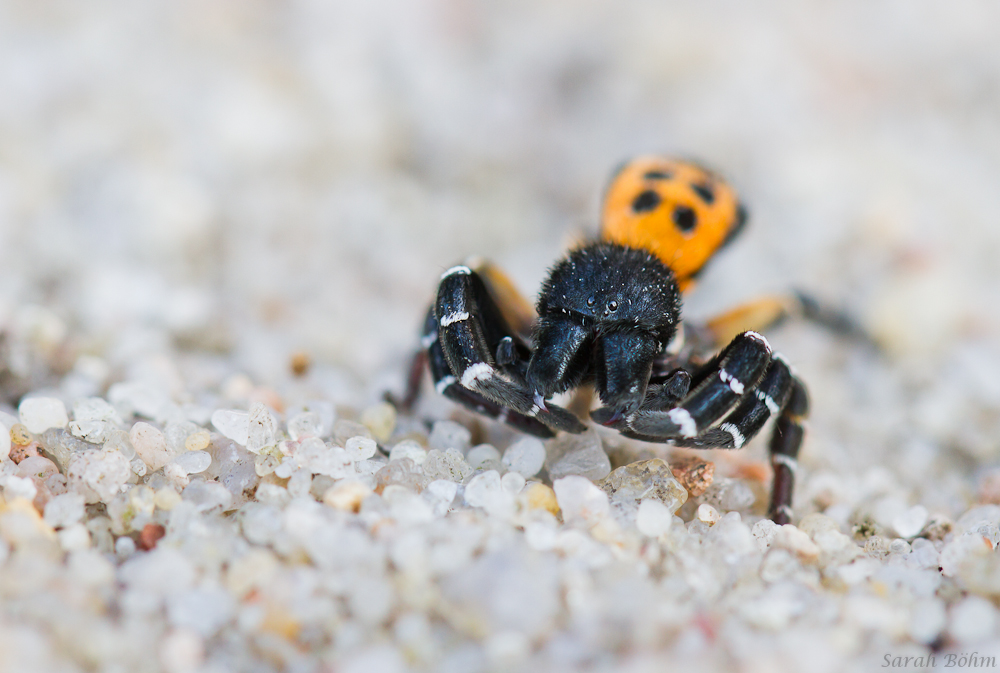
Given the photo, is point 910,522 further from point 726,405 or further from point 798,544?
point 726,405

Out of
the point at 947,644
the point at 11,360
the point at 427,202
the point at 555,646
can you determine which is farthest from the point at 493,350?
the point at 427,202

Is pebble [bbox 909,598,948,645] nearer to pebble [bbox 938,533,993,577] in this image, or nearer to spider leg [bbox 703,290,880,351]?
pebble [bbox 938,533,993,577]

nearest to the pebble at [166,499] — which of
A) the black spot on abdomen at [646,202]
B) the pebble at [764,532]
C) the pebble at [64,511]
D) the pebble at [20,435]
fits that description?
the pebble at [64,511]

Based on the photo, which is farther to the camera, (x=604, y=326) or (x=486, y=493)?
(x=604, y=326)

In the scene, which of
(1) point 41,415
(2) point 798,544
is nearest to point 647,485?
(2) point 798,544

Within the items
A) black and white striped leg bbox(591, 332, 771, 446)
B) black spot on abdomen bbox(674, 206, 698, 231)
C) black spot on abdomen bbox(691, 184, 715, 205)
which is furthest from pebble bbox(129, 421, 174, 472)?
black spot on abdomen bbox(691, 184, 715, 205)
